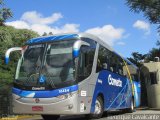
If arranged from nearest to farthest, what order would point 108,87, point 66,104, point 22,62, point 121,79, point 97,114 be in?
1. point 66,104
2. point 22,62
3. point 97,114
4. point 108,87
5. point 121,79

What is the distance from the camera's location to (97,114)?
17156mm

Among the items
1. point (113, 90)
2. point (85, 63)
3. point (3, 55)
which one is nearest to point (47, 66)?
point (85, 63)

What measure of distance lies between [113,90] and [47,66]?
4991mm

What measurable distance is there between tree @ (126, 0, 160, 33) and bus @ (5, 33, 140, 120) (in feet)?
63.7

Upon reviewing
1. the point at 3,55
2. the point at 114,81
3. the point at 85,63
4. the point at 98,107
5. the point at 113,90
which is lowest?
the point at 98,107

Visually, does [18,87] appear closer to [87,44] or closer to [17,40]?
[87,44]

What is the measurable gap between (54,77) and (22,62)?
5.58ft

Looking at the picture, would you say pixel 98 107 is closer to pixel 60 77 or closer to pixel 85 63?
pixel 85 63

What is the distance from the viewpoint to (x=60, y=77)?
49.2 feet

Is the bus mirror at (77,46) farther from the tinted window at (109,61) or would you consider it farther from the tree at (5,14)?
the tree at (5,14)

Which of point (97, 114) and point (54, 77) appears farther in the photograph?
point (97, 114)

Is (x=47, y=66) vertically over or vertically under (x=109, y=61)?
under

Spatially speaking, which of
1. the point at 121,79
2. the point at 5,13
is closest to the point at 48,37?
the point at 121,79

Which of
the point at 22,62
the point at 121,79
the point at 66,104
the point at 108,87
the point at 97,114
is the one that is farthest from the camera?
the point at 121,79
